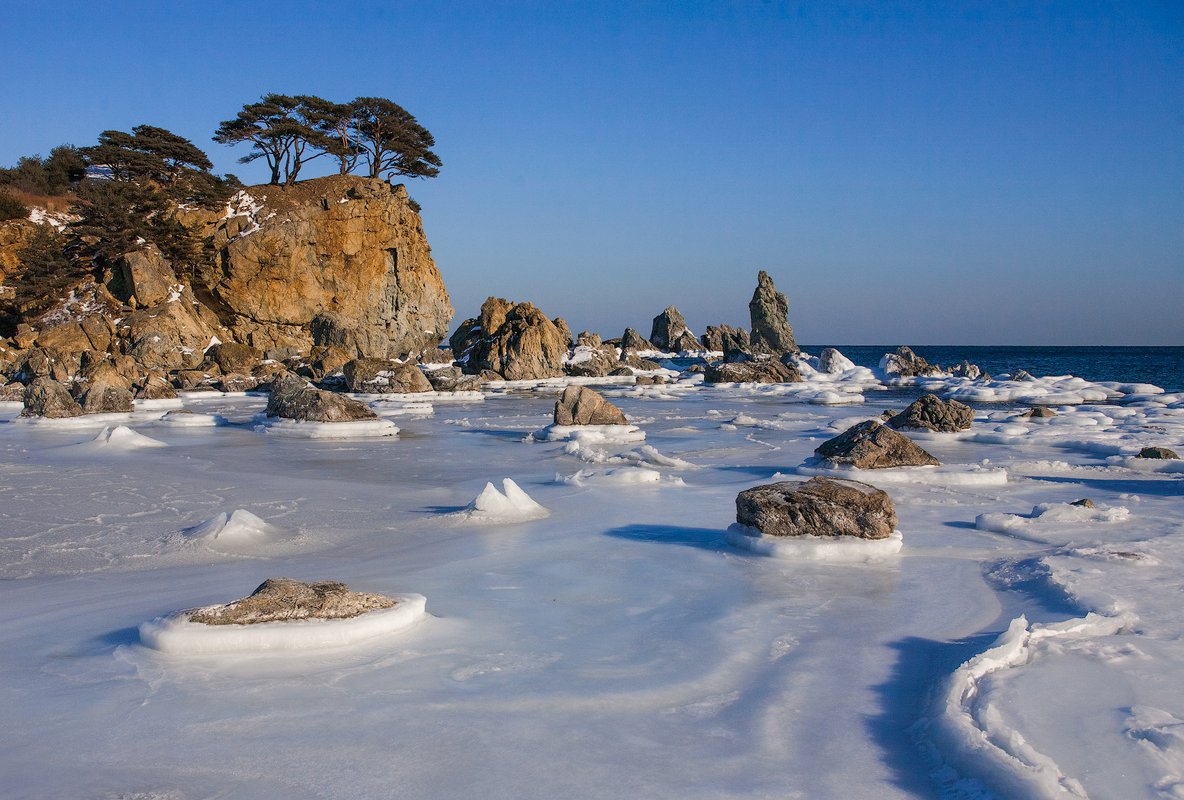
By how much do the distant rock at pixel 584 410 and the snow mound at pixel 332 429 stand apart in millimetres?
3492

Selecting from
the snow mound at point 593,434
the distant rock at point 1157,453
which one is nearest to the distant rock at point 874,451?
the distant rock at point 1157,453

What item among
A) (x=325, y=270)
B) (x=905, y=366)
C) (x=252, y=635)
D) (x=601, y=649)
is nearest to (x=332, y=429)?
(x=252, y=635)

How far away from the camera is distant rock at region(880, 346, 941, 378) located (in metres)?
49.1

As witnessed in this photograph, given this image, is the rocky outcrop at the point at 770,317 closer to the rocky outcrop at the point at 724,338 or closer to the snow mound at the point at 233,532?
the rocky outcrop at the point at 724,338

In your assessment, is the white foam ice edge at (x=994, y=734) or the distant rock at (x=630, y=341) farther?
the distant rock at (x=630, y=341)

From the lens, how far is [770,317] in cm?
7575

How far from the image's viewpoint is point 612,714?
357cm

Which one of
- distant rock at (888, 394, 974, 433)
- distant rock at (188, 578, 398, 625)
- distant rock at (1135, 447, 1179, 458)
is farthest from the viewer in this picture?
distant rock at (888, 394, 974, 433)

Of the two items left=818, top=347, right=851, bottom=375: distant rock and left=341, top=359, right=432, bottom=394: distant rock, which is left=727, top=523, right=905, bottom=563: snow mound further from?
left=818, top=347, right=851, bottom=375: distant rock

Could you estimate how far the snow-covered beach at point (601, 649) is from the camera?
3.07 m

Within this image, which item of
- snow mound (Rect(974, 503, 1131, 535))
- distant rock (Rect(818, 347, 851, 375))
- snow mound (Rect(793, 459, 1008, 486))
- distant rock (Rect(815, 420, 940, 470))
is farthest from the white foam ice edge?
distant rock (Rect(818, 347, 851, 375))

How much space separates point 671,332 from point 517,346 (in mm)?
35990

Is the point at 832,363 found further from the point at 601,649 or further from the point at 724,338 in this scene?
the point at 601,649

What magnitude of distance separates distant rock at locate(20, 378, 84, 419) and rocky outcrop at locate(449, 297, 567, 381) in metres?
23.1
